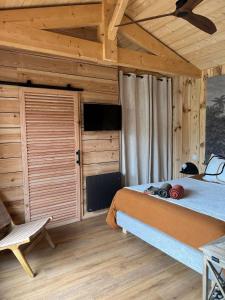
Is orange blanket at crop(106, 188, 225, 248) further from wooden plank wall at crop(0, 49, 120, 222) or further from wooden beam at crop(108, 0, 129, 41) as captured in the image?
wooden beam at crop(108, 0, 129, 41)

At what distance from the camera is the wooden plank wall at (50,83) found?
10.0 ft

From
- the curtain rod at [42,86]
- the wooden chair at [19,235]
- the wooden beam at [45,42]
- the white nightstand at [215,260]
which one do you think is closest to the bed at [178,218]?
the white nightstand at [215,260]

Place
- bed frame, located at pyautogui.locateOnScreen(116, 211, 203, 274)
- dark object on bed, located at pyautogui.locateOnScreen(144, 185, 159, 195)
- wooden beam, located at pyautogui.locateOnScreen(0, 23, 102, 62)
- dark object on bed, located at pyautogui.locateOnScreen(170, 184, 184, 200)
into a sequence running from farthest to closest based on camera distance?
1. dark object on bed, located at pyautogui.locateOnScreen(144, 185, 159, 195)
2. dark object on bed, located at pyautogui.locateOnScreen(170, 184, 184, 200)
3. wooden beam, located at pyautogui.locateOnScreen(0, 23, 102, 62)
4. bed frame, located at pyautogui.locateOnScreen(116, 211, 203, 274)

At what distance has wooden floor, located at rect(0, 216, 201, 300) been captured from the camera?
2.10m

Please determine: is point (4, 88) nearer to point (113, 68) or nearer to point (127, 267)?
point (113, 68)

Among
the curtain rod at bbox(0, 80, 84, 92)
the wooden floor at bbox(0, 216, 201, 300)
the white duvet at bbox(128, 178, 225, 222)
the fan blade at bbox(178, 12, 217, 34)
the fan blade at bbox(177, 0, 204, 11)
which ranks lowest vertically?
the wooden floor at bbox(0, 216, 201, 300)

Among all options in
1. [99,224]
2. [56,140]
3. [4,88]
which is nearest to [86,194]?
[99,224]

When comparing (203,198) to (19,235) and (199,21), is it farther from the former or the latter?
(19,235)

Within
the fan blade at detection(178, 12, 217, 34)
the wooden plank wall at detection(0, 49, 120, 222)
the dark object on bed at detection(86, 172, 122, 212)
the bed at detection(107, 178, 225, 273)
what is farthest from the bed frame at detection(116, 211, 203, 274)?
the fan blade at detection(178, 12, 217, 34)

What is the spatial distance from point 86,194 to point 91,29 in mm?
2568

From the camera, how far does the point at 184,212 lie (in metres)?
2.24

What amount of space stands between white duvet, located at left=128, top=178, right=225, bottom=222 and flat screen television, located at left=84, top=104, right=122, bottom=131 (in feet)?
3.90

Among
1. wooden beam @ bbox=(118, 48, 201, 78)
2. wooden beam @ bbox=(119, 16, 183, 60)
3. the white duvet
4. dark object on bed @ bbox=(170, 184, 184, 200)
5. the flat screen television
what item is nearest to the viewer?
the white duvet

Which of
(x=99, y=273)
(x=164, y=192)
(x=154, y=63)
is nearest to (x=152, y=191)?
(x=164, y=192)
